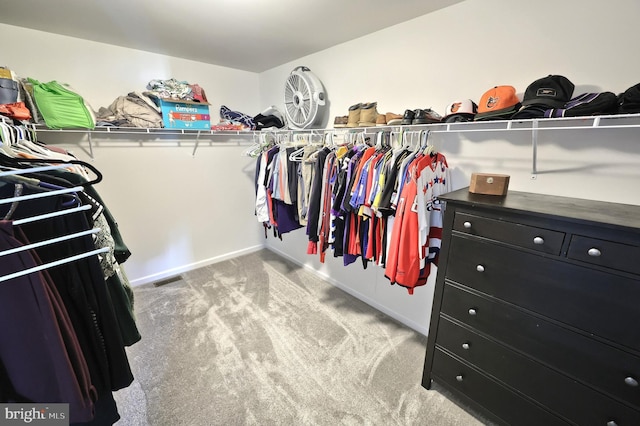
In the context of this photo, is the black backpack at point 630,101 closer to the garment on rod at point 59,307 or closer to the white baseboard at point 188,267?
the garment on rod at point 59,307

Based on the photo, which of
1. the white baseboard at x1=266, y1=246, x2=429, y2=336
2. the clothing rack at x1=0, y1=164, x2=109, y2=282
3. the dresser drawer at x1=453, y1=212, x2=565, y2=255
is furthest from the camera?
the white baseboard at x1=266, y1=246, x2=429, y2=336

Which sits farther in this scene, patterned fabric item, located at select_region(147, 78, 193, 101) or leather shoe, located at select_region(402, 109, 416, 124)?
patterned fabric item, located at select_region(147, 78, 193, 101)

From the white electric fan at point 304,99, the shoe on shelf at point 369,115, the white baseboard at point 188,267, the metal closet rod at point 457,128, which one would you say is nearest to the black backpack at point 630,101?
the metal closet rod at point 457,128

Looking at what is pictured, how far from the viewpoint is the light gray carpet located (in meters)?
1.46

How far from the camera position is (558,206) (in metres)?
1.13

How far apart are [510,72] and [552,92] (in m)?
0.34

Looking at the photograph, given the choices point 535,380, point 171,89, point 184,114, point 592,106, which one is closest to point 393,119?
point 592,106

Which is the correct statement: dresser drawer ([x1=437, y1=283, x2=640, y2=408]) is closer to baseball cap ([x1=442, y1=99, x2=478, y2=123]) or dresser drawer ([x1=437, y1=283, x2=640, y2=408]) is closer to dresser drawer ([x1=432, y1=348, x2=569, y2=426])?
dresser drawer ([x1=432, y1=348, x2=569, y2=426])

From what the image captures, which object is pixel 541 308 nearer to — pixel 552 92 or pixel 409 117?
pixel 552 92

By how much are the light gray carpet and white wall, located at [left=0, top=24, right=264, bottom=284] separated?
1.61ft

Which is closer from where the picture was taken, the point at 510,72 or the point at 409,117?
the point at 510,72

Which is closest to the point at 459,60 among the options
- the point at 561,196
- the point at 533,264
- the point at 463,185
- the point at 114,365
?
the point at 463,185

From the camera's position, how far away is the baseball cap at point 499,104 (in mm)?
1263

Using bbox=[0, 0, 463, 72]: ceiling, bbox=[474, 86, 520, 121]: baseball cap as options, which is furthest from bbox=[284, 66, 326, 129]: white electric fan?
bbox=[474, 86, 520, 121]: baseball cap
